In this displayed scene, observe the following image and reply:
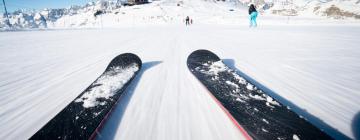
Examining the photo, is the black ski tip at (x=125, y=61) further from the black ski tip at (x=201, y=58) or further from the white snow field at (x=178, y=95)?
the black ski tip at (x=201, y=58)

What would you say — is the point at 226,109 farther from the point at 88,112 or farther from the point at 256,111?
the point at 88,112

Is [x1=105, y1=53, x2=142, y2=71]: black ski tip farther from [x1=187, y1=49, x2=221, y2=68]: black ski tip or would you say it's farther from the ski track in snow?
[x1=187, y1=49, x2=221, y2=68]: black ski tip

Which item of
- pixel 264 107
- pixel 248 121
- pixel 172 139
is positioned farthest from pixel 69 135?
pixel 264 107

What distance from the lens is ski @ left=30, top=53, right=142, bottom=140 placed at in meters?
1.42

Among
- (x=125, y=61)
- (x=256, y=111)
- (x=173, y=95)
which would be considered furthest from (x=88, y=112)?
(x=125, y=61)

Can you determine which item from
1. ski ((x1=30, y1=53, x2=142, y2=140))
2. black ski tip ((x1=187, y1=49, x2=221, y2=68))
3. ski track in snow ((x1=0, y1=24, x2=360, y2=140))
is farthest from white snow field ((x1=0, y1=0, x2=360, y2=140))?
black ski tip ((x1=187, y1=49, x2=221, y2=68))

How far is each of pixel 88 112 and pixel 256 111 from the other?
1.56 metres

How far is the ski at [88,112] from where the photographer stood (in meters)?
1.42

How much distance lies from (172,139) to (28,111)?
5.78ft

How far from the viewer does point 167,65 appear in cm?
377

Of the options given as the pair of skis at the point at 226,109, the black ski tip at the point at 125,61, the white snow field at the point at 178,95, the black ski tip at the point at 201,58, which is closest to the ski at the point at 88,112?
the pair of skis at the point at 226,109

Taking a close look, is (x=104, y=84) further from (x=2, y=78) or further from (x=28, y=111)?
(x=2, y=78)

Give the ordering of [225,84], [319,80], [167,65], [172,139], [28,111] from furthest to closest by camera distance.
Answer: [167,65] → [319,80] → [225,84] → [28,111] → [172,139]

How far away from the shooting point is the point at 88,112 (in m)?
1.71
